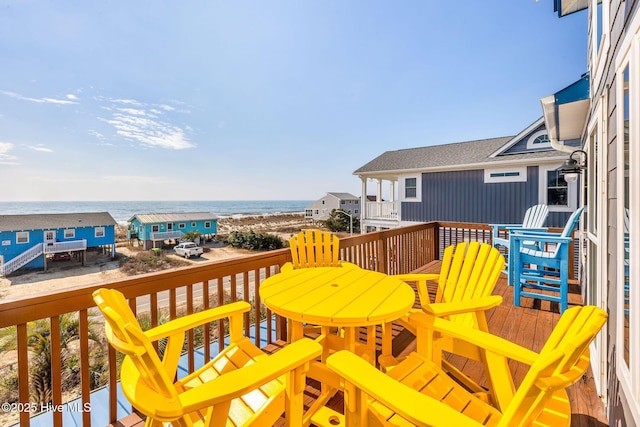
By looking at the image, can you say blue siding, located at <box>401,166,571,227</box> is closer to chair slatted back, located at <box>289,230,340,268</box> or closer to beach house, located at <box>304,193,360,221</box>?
chair slatted back, located at <box>289,230,340,268</box>

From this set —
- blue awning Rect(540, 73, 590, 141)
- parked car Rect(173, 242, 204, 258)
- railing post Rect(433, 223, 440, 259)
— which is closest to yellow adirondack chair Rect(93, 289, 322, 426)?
blue awning Rect(540, 73, 590, 141)

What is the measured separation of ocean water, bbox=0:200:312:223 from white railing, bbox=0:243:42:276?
19.9m

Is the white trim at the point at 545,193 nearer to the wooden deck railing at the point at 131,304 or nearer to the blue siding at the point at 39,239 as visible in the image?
the wooden deck railing at the point at 131,304

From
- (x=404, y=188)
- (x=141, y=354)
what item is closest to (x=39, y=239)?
(x=404, y=188)

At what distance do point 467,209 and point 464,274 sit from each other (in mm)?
8330

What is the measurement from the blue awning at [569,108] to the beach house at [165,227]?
26.8m

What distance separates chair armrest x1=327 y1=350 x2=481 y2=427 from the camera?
85 cm

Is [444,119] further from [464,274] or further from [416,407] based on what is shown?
[416,407]

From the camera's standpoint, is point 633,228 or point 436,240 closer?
point 633,228

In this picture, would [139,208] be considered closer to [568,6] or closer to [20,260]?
[20,260]

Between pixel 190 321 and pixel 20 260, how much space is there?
25813mm

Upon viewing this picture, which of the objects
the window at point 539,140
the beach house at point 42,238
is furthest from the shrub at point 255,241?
the window at point 539,140

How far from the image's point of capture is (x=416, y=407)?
0.89 meters

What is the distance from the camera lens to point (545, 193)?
831 centimetres
